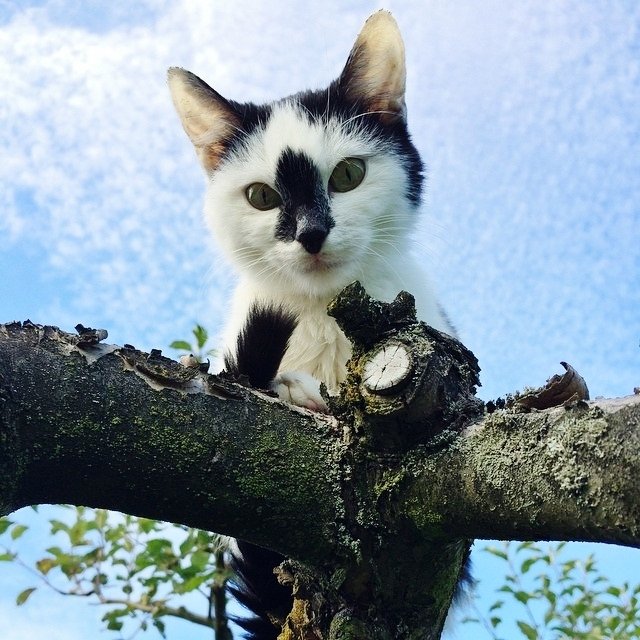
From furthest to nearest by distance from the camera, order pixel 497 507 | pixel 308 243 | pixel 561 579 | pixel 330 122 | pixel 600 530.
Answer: pixel 561 579
pixel 330 122
pixel 308 243
pixel 497 507
pixel 600 530

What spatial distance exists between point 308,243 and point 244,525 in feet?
3.47

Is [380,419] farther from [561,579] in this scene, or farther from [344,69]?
[561,579]

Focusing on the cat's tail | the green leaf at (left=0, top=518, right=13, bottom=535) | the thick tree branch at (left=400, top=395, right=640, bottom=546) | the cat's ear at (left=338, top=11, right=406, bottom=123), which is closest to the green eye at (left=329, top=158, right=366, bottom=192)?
the cat's ear at (left=338, top=11, right=406, bottom=123)

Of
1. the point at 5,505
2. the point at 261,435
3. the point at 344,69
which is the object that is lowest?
the point at 5,505

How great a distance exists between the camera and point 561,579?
374cm

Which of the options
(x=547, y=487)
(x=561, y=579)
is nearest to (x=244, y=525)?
(x=547, y=487)

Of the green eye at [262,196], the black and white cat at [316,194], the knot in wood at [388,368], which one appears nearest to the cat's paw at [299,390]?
the black and white cat at [316,194]

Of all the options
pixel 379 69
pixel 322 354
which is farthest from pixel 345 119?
pixel 322 354

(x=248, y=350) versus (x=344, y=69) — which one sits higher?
(x=344, y=69)

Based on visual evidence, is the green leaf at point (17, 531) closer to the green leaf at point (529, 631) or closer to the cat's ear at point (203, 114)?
the cat's ear at point (203, 114)

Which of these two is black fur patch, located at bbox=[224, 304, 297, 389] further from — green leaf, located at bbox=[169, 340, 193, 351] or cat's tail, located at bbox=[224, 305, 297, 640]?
green leaf, located at bbox=[169, 340, 193, 351]

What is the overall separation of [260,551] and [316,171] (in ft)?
4.00

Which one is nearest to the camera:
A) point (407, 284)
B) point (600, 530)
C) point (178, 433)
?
point (600, 530)

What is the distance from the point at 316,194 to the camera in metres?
2.44
